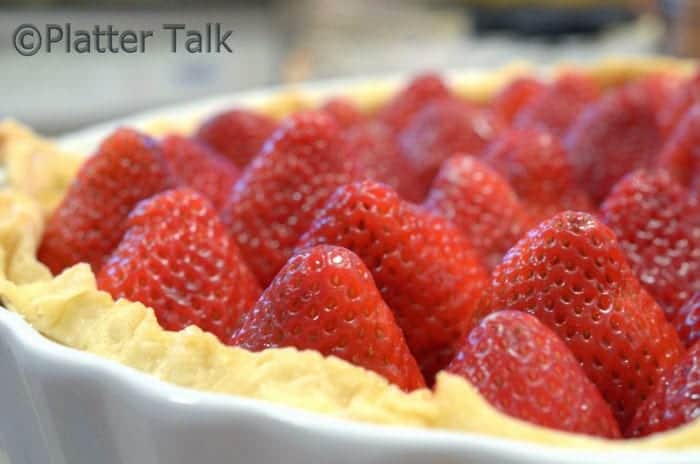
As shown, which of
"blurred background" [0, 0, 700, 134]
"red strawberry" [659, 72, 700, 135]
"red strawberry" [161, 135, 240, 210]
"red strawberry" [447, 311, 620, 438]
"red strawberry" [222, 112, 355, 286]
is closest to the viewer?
"red strawberry" [447, 311, 620, 438]

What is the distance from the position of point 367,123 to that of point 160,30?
2.24 meters

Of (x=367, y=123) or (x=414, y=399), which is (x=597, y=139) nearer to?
(x=367, y=123)

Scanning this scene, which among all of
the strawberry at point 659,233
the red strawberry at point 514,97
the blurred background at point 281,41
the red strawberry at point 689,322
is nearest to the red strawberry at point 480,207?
the strawberry at point 659,233

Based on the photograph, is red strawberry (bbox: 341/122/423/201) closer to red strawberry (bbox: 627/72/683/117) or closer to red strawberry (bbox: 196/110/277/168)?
red strawberry (bbox: 196/110/277/168)

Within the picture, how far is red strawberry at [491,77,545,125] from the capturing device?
1.60 metres

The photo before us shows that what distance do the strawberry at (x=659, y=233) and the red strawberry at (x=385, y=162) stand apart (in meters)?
0.34

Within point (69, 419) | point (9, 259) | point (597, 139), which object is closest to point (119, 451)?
point (69, 419)

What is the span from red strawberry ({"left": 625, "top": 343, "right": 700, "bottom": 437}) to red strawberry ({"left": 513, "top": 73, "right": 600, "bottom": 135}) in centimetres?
80

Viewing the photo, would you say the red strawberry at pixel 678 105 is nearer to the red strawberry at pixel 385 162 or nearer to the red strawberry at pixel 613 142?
the red strawberry at pixel 613 142

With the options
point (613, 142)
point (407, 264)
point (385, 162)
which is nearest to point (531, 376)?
point (407, 264)

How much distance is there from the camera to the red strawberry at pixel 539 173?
1133 millimetres

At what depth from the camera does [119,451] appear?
66 centimetres

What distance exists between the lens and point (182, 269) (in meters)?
0.82

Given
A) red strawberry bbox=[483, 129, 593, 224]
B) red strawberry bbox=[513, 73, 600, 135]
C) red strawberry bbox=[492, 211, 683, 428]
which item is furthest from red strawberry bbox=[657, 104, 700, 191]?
red strawberry bbox=[492, 211, 683, 428]
